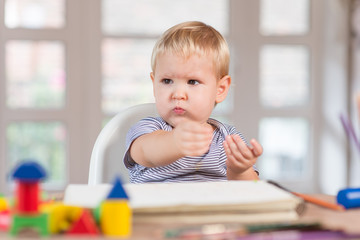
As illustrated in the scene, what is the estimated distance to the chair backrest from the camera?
1279mm

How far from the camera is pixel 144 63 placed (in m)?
3.09

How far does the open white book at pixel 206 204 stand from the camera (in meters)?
0.67

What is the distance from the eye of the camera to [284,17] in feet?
10.6

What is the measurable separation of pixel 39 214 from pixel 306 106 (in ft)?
9.22

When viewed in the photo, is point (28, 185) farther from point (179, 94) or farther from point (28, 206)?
point (179, 94)

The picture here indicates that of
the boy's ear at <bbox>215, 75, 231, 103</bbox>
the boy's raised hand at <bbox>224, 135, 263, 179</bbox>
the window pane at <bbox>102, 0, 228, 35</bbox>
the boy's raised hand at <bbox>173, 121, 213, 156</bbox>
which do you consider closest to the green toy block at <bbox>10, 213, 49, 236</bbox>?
the boy's raised hand at <bbox>173, 121, 213, 156</bbox>

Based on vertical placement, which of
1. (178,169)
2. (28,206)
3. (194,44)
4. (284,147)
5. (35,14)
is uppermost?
(35,14)

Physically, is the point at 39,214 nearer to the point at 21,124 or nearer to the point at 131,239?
the point at 131,239

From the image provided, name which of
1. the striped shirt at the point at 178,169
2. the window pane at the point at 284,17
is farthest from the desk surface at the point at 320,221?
the window pane at the point at 284,17

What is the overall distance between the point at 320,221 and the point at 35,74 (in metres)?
2.59

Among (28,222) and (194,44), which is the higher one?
(194,44)

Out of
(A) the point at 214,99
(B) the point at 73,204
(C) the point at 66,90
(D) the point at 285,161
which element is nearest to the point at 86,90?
(C) the point at 66,90

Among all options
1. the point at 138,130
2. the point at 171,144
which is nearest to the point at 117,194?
the point at 171,144

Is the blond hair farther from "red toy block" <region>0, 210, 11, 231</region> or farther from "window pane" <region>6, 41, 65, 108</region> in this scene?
"window pane" <region>6, 41, 65, 108</region>
